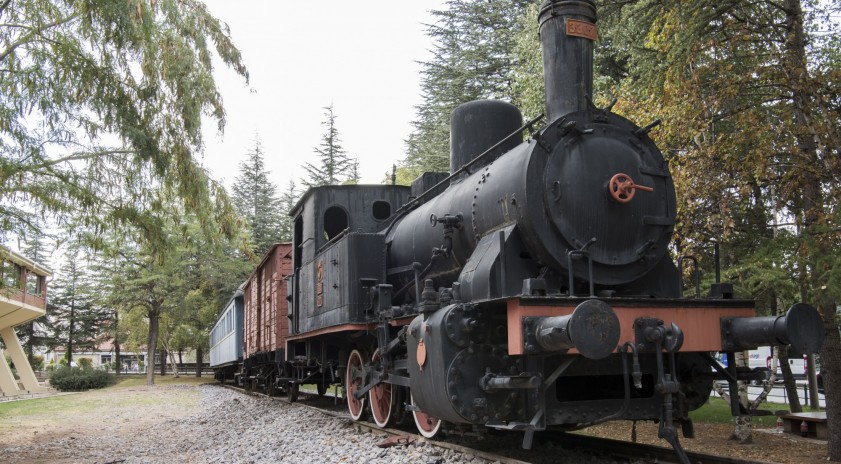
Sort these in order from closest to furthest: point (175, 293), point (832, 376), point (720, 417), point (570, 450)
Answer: point (570, 450)
point (832, 376)
point (720, 417)
point (175, 293)

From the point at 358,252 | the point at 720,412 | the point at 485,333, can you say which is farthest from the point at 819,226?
the point at 720,412

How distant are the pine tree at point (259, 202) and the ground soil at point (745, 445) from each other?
36.3 metres

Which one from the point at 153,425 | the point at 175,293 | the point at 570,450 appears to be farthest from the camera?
the point at 175,293

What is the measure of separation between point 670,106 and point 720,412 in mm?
6917

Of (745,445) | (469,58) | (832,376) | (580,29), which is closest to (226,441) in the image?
(745,445)

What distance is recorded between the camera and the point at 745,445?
349 inches

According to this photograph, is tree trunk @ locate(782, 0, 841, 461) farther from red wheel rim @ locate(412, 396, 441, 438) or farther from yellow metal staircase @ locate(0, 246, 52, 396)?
yellow metal staircase @ locate(0, 246, 52, 396)

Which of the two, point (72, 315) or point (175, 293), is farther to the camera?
point (72, 315)

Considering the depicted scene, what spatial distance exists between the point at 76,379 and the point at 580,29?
30.3 meters

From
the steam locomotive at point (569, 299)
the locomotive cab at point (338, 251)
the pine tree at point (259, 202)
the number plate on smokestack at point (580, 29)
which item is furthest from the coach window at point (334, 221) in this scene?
the pine tree at point (259, 202)

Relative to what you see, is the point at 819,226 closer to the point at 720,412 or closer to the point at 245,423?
the point at 720,412

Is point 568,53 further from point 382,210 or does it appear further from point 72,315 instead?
point 72,315

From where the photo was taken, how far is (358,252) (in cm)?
845

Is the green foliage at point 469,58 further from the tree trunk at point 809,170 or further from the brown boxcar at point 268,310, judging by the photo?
the tree trunk at point 809,170
